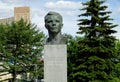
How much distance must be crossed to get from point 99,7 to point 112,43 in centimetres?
341

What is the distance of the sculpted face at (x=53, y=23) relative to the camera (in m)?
17.4

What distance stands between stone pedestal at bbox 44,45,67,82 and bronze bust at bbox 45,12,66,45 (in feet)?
0.88

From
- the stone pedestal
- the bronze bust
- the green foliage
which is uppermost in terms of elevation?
the bronze bust

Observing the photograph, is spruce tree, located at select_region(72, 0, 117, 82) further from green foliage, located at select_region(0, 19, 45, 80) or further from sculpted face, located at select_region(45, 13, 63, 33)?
sculpted face, located at select_region(45, 13, 63, 33)

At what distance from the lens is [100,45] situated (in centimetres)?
3747

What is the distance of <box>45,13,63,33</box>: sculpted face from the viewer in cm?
1742

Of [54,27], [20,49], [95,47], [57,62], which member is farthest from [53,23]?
[20,49]

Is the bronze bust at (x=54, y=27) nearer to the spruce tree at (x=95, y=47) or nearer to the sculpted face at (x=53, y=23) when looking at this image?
the sculpted face at (x=53, y=23)

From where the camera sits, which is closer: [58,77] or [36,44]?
[58,77]

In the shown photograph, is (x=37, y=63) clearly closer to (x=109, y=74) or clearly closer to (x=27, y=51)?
(x=27, y=51)

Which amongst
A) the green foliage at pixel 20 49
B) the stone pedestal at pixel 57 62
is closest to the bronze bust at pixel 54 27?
the stone pedestal at pixel 57 62

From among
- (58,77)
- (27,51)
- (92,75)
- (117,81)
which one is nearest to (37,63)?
(27,51)

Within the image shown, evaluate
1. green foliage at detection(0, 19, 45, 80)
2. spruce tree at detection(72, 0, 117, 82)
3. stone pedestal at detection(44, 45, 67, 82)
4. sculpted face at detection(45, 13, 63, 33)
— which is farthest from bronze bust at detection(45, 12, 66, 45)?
green foliage at detection(0, 19, 45, 80)

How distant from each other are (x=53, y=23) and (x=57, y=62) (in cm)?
156
